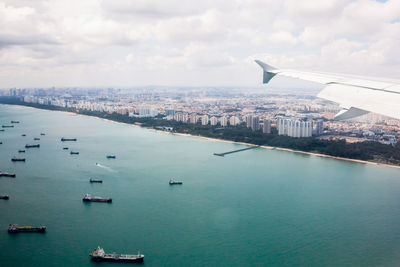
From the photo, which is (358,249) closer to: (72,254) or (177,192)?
(177,192)

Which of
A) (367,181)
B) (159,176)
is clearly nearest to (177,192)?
(159,176)

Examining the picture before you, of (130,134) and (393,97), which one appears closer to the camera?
(393,97)

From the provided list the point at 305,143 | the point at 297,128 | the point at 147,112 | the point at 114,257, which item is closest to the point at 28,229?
the point at 114,257

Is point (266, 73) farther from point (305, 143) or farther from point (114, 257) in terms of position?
point (305, 143)

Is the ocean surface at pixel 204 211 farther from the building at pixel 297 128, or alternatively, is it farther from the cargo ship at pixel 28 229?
the building at pixel 297 128

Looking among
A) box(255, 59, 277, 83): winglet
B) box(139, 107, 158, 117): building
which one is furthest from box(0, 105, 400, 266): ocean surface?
box(139, 107, 158, 117): building

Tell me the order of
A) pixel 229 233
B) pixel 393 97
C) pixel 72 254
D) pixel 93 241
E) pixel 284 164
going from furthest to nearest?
1. pixel 284 164
2. pixel 229 233
3. pixel 93 241
4. pixel 72 254
5. pixel 393 97

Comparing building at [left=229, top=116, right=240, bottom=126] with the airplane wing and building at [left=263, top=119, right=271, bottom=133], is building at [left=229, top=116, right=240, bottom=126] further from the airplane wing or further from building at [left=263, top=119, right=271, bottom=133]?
the airplane wing

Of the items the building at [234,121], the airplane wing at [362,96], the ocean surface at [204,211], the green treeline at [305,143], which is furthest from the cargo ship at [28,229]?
the building at [234,121]
